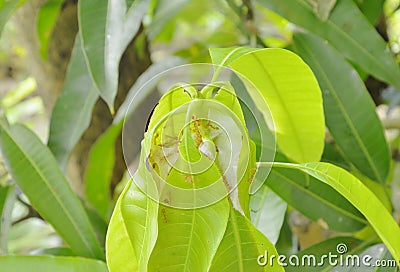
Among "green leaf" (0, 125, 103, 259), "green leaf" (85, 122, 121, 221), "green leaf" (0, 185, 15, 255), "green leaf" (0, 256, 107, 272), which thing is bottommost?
"green leaf" (85, 122, 121, 221)

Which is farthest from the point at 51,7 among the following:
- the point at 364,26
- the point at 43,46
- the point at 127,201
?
the point at 127,201

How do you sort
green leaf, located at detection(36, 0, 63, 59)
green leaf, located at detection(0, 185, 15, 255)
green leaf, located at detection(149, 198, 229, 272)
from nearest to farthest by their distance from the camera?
1. green leaf, located at detection(149, 198, 229, 272)
2. green leaf, located at detection(0, 185, 15, 255)
3. green leaf, located at detection(36, 0, 63, 59)

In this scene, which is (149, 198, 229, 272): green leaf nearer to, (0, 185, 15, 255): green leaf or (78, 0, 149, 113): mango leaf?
(78, 0, 149, 113): mango leaf

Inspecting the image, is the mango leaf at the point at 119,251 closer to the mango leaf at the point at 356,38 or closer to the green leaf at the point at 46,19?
the mango leaf at the point at 356,38

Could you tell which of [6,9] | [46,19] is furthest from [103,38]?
[46,19]

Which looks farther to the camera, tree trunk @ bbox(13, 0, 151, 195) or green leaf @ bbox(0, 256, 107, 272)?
tree trunk @ bbox(13, 0, 151, 195)

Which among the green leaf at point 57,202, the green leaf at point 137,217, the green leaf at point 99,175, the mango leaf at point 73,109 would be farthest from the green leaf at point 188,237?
the green leaf at point 99,175

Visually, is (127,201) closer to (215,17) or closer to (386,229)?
(386,229)

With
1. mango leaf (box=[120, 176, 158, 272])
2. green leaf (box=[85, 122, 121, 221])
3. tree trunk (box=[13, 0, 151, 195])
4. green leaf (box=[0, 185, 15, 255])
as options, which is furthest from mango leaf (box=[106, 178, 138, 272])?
tree trunk (box=[13, 0, 151, 195])
